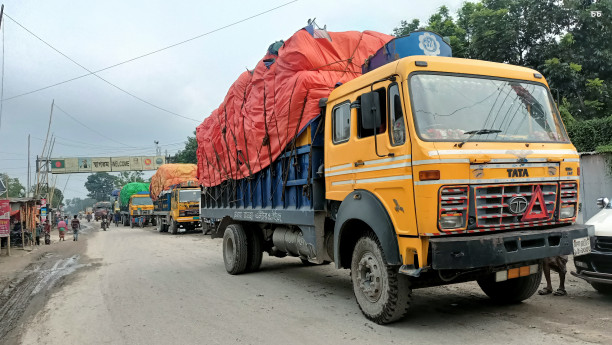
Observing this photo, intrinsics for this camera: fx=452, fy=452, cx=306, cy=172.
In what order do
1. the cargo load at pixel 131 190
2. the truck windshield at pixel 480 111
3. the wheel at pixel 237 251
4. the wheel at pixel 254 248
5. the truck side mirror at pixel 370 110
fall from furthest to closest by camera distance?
the cargo load at pixel 131 190 → the wheel at pixel 254 248 → the wheel at pixel 237 251 → the truck side mirror at pixel 370 110 → the truck windshield at pixel 480 111

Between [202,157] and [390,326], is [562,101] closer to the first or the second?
[202,157]

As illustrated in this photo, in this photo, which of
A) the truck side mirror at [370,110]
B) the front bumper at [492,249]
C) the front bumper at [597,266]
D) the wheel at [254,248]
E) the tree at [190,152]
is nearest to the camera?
the front bumper at [492,249]

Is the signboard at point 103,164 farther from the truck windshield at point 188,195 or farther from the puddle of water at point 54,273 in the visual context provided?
the puddle of water at point 54,273

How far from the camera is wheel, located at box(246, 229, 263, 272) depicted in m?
8.91

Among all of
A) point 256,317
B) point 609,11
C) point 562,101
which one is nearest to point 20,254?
point 256,317

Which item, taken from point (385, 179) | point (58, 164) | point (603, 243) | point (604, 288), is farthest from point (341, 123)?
point (58, 164)

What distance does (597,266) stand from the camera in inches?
212

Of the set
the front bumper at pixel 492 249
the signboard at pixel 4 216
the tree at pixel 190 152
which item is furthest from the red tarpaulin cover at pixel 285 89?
the tree at pixel 190 152

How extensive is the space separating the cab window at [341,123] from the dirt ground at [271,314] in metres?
2.18

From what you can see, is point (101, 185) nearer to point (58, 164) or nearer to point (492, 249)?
point (58, 164)

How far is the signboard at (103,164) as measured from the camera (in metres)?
49.1

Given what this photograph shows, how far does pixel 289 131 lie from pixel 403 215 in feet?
9.34

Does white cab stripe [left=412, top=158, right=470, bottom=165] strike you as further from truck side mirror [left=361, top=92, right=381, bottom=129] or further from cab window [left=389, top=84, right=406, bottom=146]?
truck side mirror [left=361, top=92, right=381, bottom=129]

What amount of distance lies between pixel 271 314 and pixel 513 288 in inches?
118
